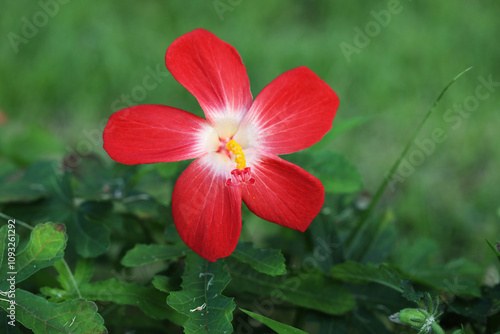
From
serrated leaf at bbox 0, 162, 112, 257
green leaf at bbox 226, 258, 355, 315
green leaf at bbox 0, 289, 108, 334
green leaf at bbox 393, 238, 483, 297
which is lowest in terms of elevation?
green leaf at bbox 0, 289, 108, 334

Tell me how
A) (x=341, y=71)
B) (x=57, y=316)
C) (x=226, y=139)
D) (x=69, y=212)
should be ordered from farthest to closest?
(x=341, y=71)
(x=69, y=212)
(x=226, y=139)
(x=57, y=316)

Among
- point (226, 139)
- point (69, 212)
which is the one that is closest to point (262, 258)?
point (226, 139)

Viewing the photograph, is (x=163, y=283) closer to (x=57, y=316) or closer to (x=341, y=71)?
(x=57, y=316)

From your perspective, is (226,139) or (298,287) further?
(298,287)

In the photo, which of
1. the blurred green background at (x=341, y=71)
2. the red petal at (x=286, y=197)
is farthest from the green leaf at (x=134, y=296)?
the blurred green background at (x=341, y=71)

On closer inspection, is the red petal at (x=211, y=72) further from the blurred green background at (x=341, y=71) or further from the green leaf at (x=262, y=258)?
the blurred green background at (x=341, y=71)

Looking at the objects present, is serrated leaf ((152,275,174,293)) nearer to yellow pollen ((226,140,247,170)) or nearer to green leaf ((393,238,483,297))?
yellow pollen ((226,140,247,170))

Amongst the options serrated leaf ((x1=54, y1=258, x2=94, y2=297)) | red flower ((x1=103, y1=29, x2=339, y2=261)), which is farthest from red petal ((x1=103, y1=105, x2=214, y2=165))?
serrated leaf ((x1=54, y1=258, x2=94, y2=297))
